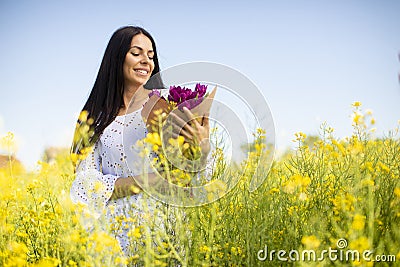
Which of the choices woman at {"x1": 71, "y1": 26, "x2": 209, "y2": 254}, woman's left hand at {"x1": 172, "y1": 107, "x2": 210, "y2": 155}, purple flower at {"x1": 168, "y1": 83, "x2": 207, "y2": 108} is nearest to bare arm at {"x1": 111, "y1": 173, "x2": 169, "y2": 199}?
woman at {"x1": 71, "y1": 26, "x2": 209, "y2": 254}

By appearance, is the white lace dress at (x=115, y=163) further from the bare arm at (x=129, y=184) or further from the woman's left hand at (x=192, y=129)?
the woman's left hand at (x=192, y=129)

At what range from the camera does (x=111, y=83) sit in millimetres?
2773

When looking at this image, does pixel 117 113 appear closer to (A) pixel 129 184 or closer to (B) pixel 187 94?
(A) pixel 129 184

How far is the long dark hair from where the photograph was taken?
2.71 m

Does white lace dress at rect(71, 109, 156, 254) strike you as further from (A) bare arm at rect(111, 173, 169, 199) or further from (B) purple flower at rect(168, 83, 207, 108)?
(B) purple flower at rect(168, 83, 207, 108)

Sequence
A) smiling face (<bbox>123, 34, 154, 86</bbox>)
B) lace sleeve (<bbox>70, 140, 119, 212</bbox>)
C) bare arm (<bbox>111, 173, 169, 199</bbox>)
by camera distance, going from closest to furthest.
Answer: bare arm (<bbox>111, 173, 169, 199</bbox>) < lace sleeve (<bbox>70, 140, 119, 212</bbox>) < smiling face (<bbox>123, 34, 154, 86</bbox>)

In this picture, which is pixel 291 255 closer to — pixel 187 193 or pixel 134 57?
pixel 187 193

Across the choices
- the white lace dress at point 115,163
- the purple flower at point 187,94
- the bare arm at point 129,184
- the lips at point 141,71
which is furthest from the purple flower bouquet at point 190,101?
the lips at point 141,71

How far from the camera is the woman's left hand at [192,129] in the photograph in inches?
71.8

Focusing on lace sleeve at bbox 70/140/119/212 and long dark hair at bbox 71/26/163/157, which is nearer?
lace sleeve at bbox 70/140/119/212

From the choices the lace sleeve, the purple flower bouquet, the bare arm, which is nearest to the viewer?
the purple flower bouquet

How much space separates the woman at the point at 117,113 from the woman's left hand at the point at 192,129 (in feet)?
1.94

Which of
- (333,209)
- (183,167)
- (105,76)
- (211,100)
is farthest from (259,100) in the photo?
(105,76)

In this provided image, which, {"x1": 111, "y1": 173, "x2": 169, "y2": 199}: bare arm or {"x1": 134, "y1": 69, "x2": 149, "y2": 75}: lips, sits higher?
Result: {"x1": 134, "y1": 69, "x2": 149, "y2": 75}: lips
